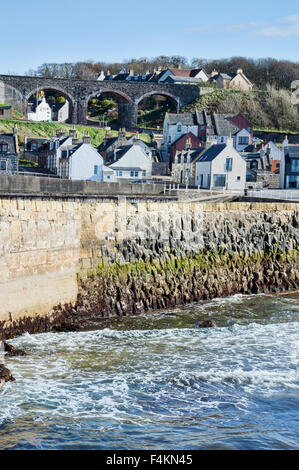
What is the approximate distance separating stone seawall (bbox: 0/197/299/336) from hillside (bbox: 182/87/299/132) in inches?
1862

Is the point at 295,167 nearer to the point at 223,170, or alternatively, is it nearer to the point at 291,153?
the point at 291,153

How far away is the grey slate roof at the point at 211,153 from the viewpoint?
4131 centimetres

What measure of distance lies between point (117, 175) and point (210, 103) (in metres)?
36.4

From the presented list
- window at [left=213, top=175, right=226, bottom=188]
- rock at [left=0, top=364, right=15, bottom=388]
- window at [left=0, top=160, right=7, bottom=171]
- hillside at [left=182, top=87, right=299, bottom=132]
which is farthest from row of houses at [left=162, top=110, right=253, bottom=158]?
rock at [left=0, top=364, right=15, bottom=388]

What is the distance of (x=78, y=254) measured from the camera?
21500mm

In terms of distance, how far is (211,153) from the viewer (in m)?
42.2

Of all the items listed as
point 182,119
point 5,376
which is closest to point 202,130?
point 182,119

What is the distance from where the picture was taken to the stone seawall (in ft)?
62.4

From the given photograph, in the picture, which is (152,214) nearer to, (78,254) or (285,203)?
(78,254)

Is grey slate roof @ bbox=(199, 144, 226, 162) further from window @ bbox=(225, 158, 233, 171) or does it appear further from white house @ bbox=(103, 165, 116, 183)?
white house @ bbox=(103, 165, 116, 183)

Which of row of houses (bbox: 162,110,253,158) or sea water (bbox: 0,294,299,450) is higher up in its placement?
row of houses (bbox: 162,110,253,158)

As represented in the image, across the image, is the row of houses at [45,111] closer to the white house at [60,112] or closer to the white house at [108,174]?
the white house at [60,112]

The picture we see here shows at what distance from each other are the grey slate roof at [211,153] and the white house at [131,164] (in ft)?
13.7
